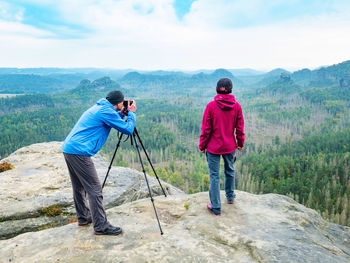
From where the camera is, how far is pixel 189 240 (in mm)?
6309

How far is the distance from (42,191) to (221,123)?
8.98m

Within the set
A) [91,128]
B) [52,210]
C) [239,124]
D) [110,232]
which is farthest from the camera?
[52,210]

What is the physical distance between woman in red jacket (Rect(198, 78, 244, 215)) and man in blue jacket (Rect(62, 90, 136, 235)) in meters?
2.52

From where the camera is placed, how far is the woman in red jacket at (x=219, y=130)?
7.25m

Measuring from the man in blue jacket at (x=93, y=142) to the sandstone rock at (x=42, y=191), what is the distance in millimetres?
4245

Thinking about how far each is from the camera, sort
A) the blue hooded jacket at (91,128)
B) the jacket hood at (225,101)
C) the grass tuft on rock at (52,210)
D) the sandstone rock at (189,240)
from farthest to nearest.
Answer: the grass tuft on rock at (52,210) → the jacket hood at (225,101) → the blue hooded jacket at (91,128) → the sandstone rock at (189,240)

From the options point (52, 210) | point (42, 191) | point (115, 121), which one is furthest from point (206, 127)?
point (42, 191)

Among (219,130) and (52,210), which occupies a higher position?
(219,130)

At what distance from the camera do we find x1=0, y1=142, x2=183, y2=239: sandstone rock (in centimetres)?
913

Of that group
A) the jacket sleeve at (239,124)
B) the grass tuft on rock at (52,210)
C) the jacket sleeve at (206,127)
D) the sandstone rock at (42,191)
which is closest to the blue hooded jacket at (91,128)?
the jacket sleeve at (206,127)

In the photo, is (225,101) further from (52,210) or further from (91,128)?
(52,210)

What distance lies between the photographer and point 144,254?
18.6 feet

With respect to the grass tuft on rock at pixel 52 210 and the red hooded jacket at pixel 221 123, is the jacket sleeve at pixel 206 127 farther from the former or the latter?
the grass tuft on rock at pixel 52 210

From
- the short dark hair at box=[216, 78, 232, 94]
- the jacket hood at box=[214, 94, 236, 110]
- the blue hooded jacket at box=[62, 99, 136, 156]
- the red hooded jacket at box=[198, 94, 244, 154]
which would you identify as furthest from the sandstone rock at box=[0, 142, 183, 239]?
the short dark hair at box=[216, 78, 232, 94]
